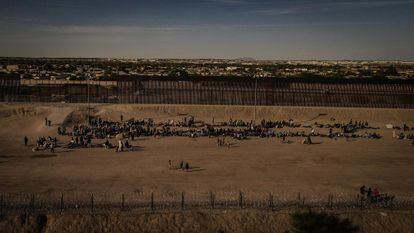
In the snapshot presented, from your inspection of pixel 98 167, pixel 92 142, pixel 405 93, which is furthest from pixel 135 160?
pixel 405 93

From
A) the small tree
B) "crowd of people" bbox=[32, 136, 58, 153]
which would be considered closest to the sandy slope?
the small tree

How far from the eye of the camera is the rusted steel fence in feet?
233

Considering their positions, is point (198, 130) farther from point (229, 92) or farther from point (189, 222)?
point (189, 222)

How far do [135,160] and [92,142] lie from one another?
353 inches

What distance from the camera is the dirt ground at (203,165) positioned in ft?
110

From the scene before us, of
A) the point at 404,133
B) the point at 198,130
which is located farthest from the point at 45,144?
the point at 404,133

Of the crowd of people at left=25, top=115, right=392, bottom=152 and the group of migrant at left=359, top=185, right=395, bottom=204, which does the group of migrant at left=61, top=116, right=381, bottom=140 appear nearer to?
the crowd of people at left=25, top=115, right=392, bottom=152

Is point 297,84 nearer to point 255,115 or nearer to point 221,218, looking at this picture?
point 255,115

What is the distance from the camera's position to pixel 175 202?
28.8 m

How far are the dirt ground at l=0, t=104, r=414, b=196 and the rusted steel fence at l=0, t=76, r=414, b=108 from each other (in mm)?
10942

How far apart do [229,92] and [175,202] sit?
47.0 meters

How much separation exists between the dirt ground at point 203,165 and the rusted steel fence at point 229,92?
10942mm

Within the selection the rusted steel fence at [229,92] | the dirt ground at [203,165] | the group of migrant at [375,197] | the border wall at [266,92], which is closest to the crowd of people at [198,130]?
Answer: the dirt ground at [203,165]

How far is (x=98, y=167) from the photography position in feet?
126
